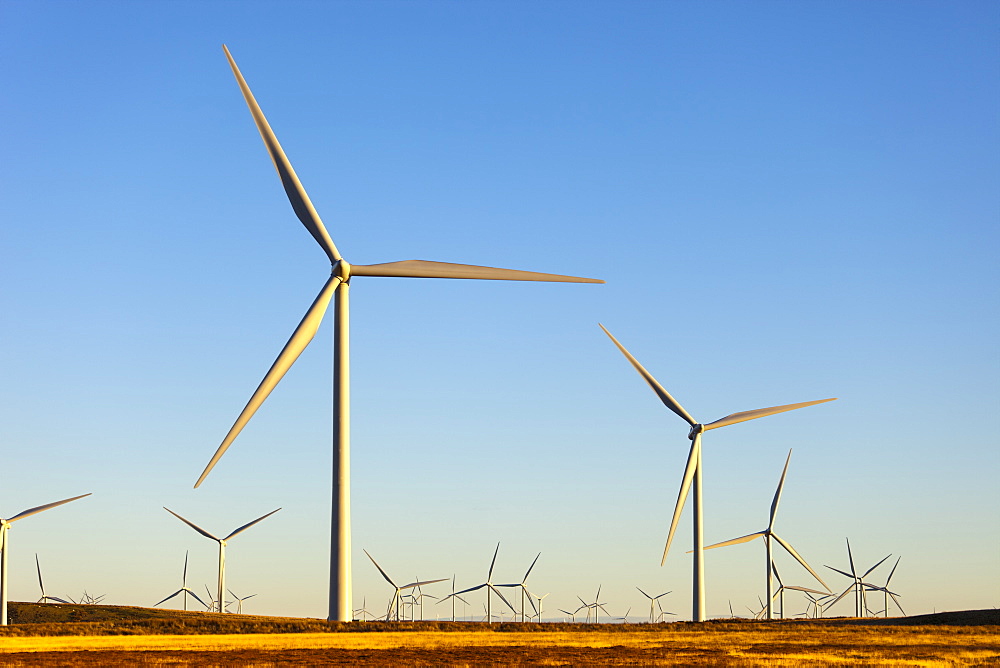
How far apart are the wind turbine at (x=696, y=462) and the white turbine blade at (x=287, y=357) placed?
36283mm

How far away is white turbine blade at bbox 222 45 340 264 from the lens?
73.6 m

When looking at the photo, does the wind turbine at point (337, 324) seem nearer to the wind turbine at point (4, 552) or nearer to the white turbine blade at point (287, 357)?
the white turbine blade at point (287, 357)

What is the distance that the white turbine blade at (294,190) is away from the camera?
2899 inches

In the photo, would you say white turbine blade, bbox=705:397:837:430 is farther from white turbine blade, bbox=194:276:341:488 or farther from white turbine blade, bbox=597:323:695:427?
white turbine blade, bbox=194:276:341:488

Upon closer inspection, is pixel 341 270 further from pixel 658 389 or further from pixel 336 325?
pixel 658 389

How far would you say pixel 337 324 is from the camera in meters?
70.9

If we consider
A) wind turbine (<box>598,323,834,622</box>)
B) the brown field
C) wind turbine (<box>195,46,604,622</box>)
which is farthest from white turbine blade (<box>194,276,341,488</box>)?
wind turbine (<box>598,323,834,622</box>)

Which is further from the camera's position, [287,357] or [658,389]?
[658,389]

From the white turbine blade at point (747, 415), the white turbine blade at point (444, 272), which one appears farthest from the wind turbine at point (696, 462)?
the white turbine blade at point (444, 272)

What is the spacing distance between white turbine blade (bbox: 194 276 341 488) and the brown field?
11.2 m

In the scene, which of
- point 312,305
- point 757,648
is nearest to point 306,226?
point 312,305

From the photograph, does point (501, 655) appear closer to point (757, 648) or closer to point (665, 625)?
point (757, 648)

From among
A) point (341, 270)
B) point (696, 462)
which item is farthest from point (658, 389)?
point (341, 270)

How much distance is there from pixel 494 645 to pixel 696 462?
155 ft
